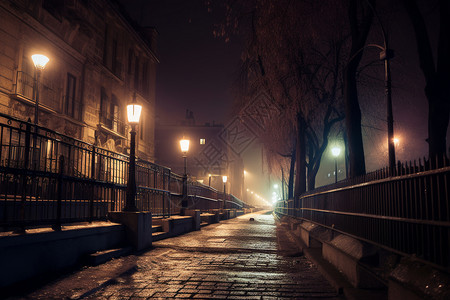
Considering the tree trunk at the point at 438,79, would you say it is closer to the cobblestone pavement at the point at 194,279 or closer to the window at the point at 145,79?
the cobblestone pavement at the point at 194,279

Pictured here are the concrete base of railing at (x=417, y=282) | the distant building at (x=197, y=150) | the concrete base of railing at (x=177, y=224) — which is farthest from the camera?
the distant building at (x=197, y=150)

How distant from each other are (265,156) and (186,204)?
64.5 feet

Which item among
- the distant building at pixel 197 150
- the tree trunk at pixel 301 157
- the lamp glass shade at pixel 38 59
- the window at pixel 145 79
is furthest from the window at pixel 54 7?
the distant building at pixel 197 150

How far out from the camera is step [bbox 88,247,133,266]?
7637 millimetres

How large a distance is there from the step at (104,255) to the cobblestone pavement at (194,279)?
0.16m

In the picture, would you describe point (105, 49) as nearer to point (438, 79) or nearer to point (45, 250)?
point (438, 79)

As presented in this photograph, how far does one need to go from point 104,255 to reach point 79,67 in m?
20.8

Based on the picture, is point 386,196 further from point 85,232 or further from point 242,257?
point 85,232

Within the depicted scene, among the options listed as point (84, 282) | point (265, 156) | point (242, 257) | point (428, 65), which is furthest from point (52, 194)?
point (265, 156)

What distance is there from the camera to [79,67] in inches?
1039

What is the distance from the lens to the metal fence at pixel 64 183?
22.2 feet

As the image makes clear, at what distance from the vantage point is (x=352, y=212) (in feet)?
24.7

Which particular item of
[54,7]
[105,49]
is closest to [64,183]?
[54,7]

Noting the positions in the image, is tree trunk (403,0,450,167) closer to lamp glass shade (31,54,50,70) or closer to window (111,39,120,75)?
lamp glass shade (31,54,50,70)
